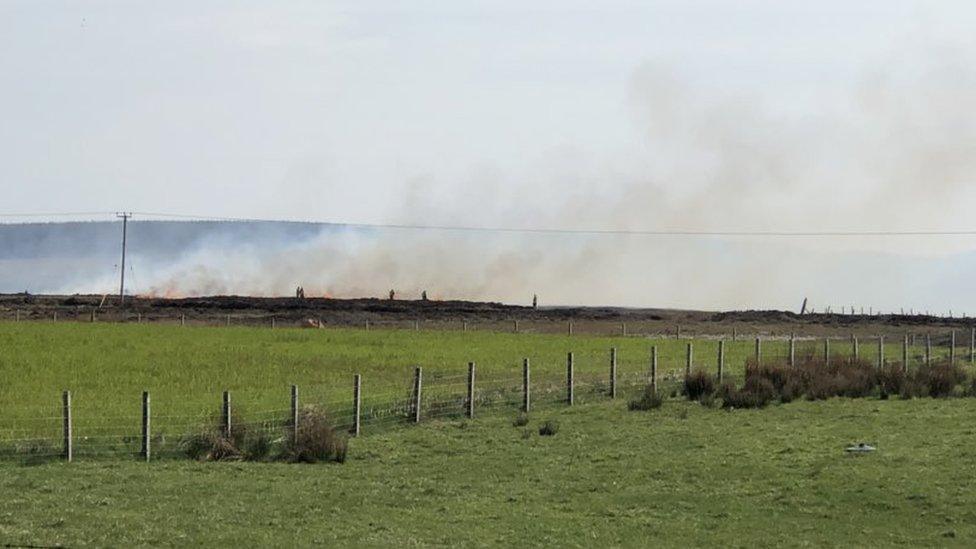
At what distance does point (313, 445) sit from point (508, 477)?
3804 mm

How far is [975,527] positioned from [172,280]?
16942 cm

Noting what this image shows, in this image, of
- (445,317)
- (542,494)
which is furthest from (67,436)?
(445,317)

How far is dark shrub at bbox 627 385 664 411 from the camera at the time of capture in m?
35.1

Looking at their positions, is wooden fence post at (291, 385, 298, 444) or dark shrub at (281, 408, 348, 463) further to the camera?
wooden fence post at (291, 385, 298, 444)

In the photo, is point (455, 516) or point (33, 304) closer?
point (455, 516)

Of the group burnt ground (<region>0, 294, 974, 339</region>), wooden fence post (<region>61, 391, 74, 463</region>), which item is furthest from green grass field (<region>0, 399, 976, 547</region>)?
burnt ground (<region>0, 294, 974, 339</region>)

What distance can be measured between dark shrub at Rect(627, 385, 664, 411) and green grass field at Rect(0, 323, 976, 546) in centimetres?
52

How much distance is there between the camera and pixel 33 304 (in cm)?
12231

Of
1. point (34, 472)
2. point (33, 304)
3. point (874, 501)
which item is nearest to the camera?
point (874, 501)

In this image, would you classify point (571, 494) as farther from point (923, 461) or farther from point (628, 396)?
point (628, 396)

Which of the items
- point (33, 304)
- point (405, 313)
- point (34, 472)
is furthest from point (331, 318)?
point (34, 472)

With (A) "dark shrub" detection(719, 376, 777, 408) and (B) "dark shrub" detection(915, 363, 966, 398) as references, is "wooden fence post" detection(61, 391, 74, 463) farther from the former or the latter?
(B) "dark shrub" detection(915, 363, 966, 398)

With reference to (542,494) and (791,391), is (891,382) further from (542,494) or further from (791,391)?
(542,494)

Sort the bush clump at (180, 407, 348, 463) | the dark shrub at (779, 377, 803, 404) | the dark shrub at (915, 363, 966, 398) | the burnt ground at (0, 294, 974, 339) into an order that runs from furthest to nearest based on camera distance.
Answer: the burnt ground at (0, 294, 974, 339) < the dark shrub at (915, 363, 966, 398) < the dark shrub at (779, 377, 803, 404) < the bush clump at (180, 407, 348, 463)
